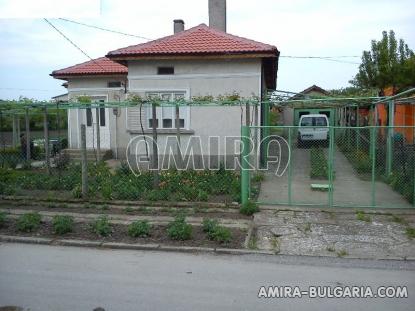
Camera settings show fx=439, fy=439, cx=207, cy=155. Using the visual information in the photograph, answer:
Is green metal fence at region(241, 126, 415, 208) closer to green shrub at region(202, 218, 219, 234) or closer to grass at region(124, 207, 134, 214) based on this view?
green shrub at region(202, 218, 219, 234)

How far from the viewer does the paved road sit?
189 inches

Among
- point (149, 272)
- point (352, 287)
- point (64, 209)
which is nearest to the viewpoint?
point (352, 287)

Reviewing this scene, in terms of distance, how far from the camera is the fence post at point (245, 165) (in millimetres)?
9070

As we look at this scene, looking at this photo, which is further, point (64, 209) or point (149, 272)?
point (64, 209)

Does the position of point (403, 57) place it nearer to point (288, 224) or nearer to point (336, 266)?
point (288, 224)

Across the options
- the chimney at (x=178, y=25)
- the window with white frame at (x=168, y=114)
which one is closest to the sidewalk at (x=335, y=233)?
the window with white frame at (x=168, y=114)

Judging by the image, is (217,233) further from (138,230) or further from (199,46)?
(199,46)

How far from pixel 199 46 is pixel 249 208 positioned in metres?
7.15

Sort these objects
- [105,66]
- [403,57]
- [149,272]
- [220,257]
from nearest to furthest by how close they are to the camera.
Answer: [149,272] → [220,257] → [105,66] → [403,57]

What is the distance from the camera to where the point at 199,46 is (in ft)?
46.7

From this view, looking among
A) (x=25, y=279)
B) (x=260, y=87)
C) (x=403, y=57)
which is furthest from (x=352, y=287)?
(x=403, y=57)

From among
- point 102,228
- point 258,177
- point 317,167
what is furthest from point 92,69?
point 102,228

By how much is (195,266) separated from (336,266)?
1975 millimetres

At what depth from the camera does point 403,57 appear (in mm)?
23859
